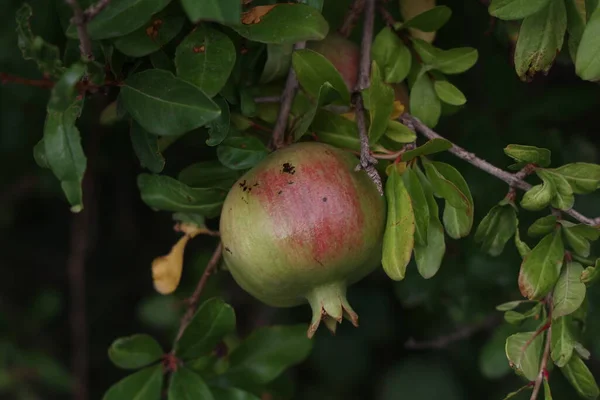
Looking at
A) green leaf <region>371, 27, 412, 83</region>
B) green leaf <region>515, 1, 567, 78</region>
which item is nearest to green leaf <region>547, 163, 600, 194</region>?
green leaf <region>515, 1, 567, 78</region>

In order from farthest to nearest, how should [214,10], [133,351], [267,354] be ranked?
[267,354]
[133,351]
[214,10]

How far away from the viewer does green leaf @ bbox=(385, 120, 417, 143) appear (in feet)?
3.17

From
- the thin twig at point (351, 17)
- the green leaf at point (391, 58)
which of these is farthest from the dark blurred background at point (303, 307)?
the green leaf at point (391, 58)

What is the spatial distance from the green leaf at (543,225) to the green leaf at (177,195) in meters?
0.42

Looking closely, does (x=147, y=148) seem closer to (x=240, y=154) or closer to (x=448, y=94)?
(x=240, y=154)

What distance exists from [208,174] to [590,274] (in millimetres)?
526

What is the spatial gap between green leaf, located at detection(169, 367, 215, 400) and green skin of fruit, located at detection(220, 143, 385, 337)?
228mm

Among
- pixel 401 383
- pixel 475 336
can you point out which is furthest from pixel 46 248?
pixel 475 336

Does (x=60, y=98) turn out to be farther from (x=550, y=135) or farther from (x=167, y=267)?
(x=550, y=135)

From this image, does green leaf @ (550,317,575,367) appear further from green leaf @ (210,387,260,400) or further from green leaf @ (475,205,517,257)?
green leaf @ (210,387,260,400)

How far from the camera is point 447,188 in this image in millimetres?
927

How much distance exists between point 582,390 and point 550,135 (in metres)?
0.63

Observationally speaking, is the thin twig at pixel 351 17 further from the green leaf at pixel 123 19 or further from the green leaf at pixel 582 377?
the green leaf at pixel 582 377

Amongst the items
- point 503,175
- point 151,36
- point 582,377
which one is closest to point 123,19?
point 151,36
